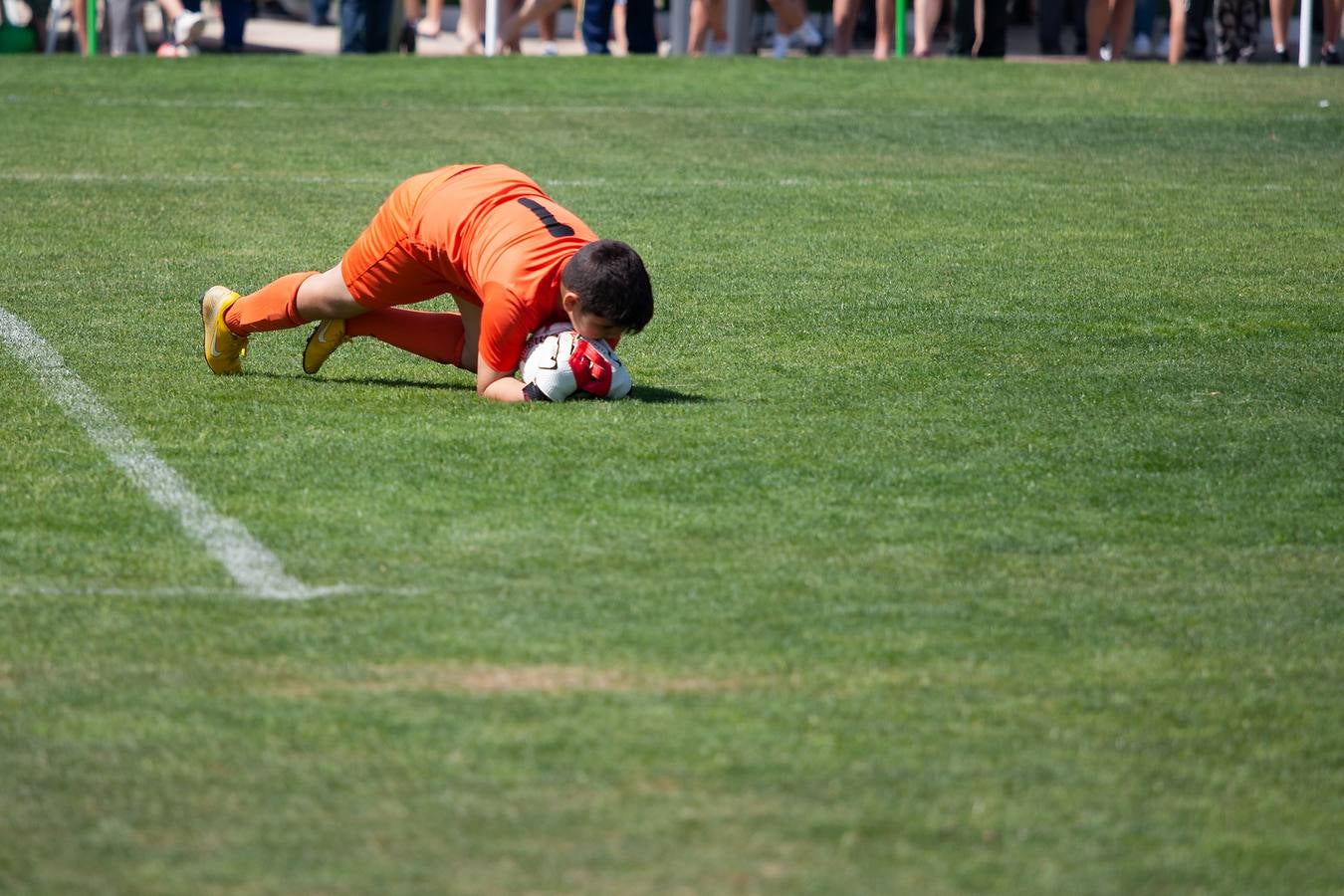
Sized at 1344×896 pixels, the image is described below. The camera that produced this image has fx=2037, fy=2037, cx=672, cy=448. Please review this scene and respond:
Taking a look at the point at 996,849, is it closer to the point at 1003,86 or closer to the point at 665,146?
the point at 665,146

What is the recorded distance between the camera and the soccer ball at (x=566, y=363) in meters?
6.13

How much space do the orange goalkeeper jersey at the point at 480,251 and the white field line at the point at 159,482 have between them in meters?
0.94

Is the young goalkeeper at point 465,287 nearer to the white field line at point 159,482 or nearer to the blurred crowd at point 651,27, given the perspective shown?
the white field line at point 159,482

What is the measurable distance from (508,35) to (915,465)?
13717mm

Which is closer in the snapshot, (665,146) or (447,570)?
(447,570)

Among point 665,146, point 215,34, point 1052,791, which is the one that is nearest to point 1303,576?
point 1052,791

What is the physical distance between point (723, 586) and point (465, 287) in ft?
7.44

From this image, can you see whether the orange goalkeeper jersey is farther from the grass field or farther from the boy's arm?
the grass field

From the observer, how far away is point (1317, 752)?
3.65 metres

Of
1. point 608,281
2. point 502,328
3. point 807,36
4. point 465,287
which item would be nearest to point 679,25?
point 807,36

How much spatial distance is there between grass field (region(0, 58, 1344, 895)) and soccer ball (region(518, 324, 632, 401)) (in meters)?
0.10

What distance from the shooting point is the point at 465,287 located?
254 inches

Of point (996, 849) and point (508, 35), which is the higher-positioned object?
point (508, 35)

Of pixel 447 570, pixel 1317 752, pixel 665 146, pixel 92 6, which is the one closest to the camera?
pixel 1317 752
